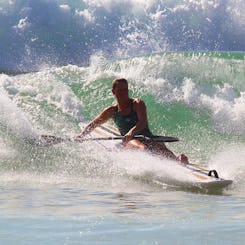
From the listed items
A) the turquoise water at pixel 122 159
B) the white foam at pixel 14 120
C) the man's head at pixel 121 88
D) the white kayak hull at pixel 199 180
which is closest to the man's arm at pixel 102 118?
the turquoise water at pixel 122 159

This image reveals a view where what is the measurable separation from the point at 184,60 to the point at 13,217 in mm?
13377

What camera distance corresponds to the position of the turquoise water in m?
4.13

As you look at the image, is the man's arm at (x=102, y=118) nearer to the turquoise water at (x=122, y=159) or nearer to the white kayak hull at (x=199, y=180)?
the turquoise water at (x=122, y=159)

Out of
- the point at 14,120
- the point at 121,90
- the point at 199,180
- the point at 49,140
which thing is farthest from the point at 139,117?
the point at 14,120

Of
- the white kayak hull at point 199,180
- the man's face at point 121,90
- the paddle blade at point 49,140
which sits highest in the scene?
Result: the man's face at point 121,90

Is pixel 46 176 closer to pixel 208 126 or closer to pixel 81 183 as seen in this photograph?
pixel 81 183

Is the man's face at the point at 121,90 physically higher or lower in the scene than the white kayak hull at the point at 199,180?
higher

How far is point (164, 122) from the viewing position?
1550 cm

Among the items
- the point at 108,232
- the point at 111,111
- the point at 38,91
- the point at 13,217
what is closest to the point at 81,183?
the point at 111,111

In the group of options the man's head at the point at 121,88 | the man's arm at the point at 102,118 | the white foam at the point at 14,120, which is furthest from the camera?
the white foam at the point at 14,120

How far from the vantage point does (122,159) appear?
7973 mm

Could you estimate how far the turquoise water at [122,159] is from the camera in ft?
13.5

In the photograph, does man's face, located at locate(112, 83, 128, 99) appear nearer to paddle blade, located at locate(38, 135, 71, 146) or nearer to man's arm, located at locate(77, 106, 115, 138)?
man's arm, located at locate(77, 106, 115, 138)

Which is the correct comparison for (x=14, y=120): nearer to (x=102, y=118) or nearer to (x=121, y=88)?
(x=102, y=118)
